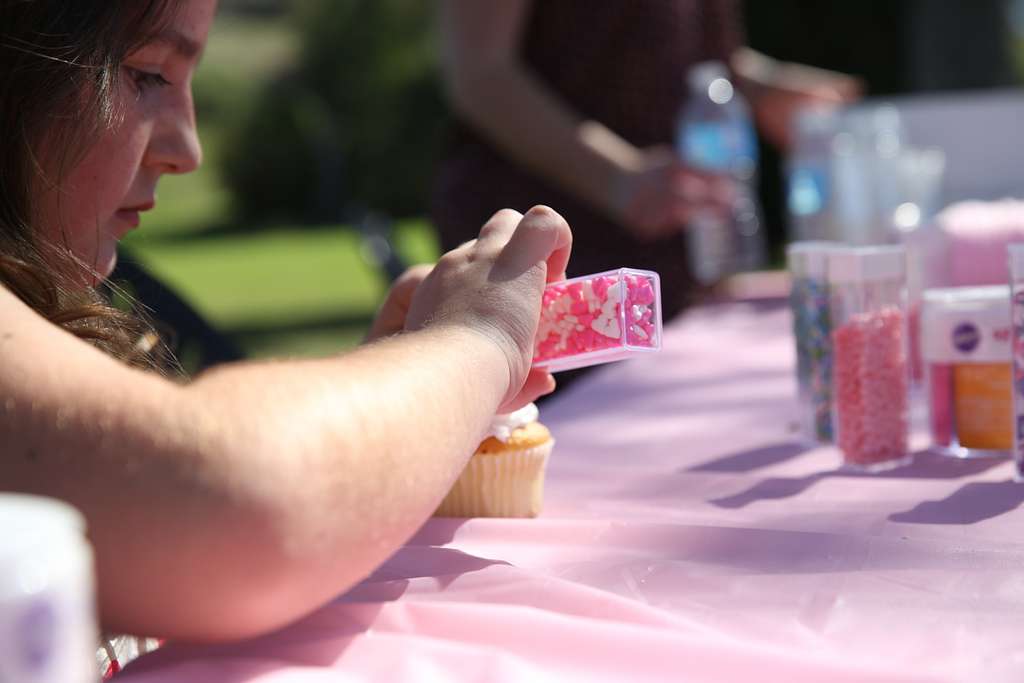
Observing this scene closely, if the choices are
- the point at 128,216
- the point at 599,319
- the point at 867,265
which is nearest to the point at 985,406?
the point at 867,265

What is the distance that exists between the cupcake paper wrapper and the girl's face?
332 mm

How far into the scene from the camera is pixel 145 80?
1007 mm

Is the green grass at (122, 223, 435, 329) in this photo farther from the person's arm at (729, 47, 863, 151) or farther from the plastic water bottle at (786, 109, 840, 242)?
the plastic water bottle at (786, 109, 840, 242)

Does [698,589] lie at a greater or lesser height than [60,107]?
lesser

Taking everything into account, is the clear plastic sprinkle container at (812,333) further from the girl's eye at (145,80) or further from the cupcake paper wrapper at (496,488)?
the girl's eye at (145,80)

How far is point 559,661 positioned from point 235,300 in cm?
863

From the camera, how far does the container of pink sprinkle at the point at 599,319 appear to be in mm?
956

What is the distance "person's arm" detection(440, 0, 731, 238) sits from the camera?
2.39 metres

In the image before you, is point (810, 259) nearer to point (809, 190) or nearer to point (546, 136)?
point (546, 136)

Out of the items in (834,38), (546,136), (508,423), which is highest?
(834,38)

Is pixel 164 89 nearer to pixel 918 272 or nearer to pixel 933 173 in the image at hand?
pixel 918 272

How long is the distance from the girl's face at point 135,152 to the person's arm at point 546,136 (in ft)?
4.45

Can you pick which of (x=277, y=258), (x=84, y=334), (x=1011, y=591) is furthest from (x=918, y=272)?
(x=277, y=258)

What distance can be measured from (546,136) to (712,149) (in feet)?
1.54
